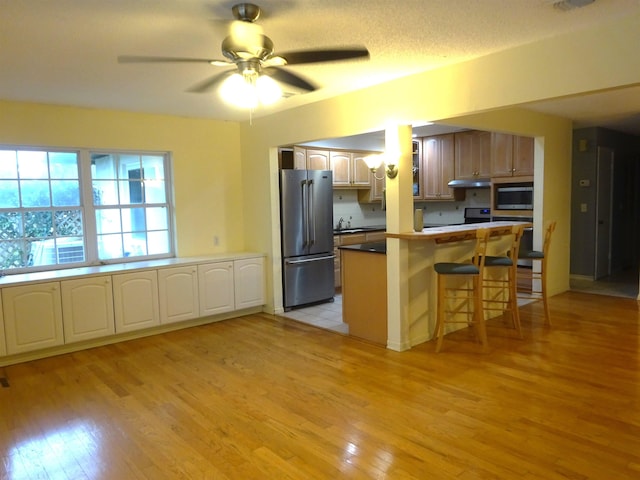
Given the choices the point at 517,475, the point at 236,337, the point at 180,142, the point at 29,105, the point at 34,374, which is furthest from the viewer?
the point at 180,142

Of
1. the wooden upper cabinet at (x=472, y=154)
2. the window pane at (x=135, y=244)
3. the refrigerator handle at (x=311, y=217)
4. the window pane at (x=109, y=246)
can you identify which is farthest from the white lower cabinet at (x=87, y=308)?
the wooden upper cabinet at (x=472, y=154)

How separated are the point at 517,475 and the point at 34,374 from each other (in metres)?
3.72

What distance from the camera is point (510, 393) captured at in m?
3.18

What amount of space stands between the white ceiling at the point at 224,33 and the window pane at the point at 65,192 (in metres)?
1.02

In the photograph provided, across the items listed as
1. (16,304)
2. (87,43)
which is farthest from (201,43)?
(16,304)

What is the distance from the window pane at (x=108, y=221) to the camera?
4.97 m

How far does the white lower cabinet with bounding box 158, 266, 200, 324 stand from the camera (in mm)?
4820

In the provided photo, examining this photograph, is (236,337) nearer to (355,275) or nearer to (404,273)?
(355,275)

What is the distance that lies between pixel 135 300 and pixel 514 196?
504 centimetres

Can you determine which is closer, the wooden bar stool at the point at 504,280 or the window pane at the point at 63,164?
the wooden bar stool at the point at 504,280

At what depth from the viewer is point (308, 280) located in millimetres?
5848

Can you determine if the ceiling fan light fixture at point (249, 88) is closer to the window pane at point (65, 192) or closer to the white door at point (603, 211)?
the window pane at point (65, 192)

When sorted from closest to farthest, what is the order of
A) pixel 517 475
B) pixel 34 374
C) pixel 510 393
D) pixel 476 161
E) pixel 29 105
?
pixel 517 475 → pixel 510 393 → pixel 34 374 → pixel 29 105 → pixel 476 161

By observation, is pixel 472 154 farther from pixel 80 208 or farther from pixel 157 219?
pixel 80 208
